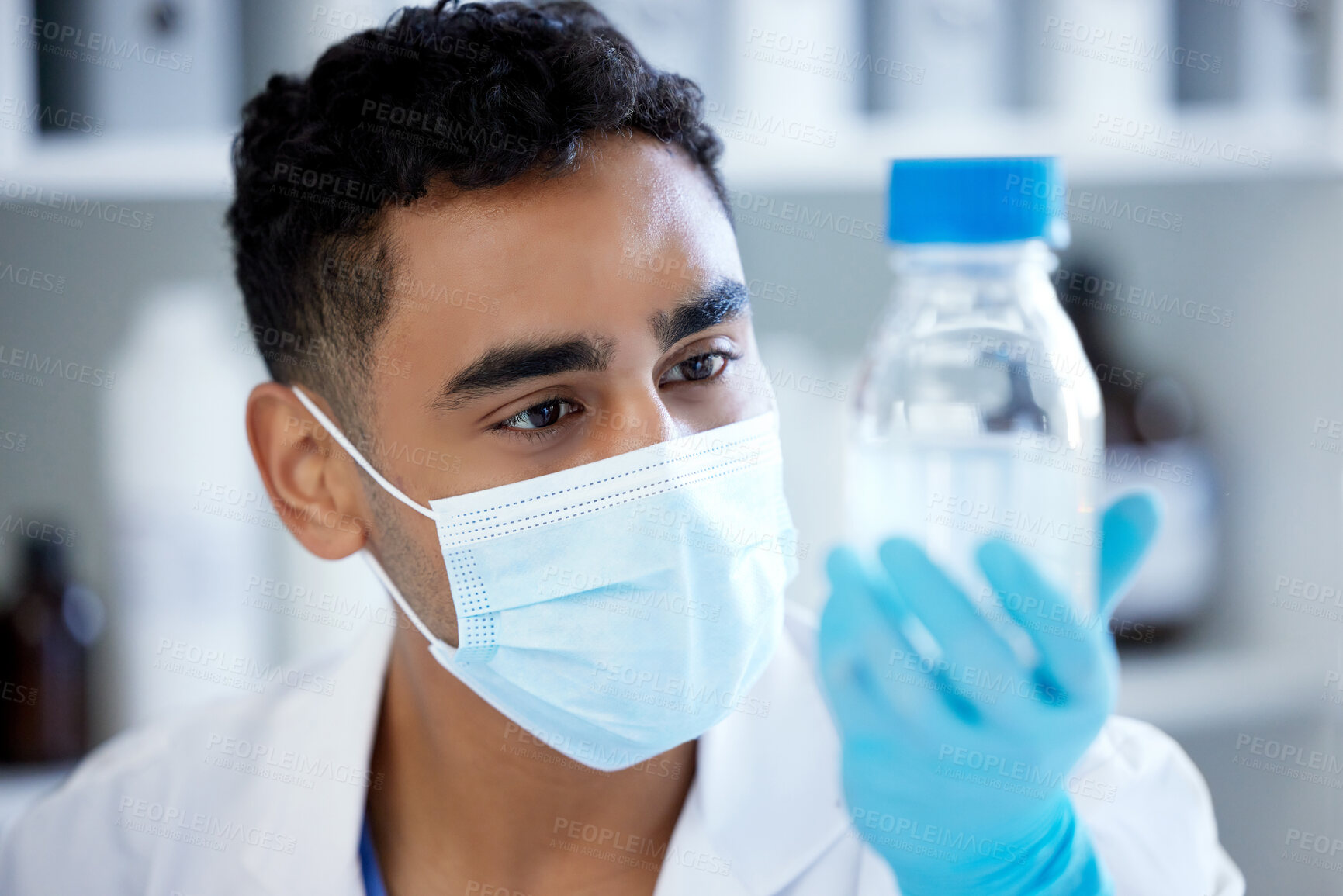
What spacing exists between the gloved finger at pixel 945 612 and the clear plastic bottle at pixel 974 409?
10 centimetres

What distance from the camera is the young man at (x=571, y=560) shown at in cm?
69

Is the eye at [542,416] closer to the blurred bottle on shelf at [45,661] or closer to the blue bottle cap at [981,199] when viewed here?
the blue bottle cap at [981,199]

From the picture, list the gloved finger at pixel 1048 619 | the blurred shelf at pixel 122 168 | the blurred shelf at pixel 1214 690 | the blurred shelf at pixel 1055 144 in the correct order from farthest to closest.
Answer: the blurred shelf at pixel 1214 690 → the blurred shelf at pixel 1055 144 → the blurred shelf at pixel 122 168 → the gloved finger at pixel 1048 619

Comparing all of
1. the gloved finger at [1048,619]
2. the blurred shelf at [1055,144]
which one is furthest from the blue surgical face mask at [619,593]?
the blurred shelf at [1055,144]

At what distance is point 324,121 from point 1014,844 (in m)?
0.79

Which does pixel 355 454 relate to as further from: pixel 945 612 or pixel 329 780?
pixel 945 612

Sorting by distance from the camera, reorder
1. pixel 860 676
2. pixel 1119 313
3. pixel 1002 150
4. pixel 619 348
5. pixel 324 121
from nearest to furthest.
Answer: pixel 860 676, pixel 619 348, pixel 324 121, pixel 1002 150, pixel 1119 313

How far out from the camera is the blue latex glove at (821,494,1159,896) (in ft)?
2.04

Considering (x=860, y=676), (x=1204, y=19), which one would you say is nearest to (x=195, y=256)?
(x=860, y=676)

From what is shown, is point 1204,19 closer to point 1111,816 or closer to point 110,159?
point 1111,816

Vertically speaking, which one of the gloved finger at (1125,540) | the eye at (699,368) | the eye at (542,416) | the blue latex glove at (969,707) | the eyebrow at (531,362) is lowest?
the blue latex glove at (969,707)

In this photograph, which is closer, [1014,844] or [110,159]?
[1014,844]

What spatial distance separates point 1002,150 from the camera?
126 centimetres

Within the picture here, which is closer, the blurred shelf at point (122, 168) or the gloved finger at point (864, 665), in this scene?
the gloved finger at point (864, 665)
